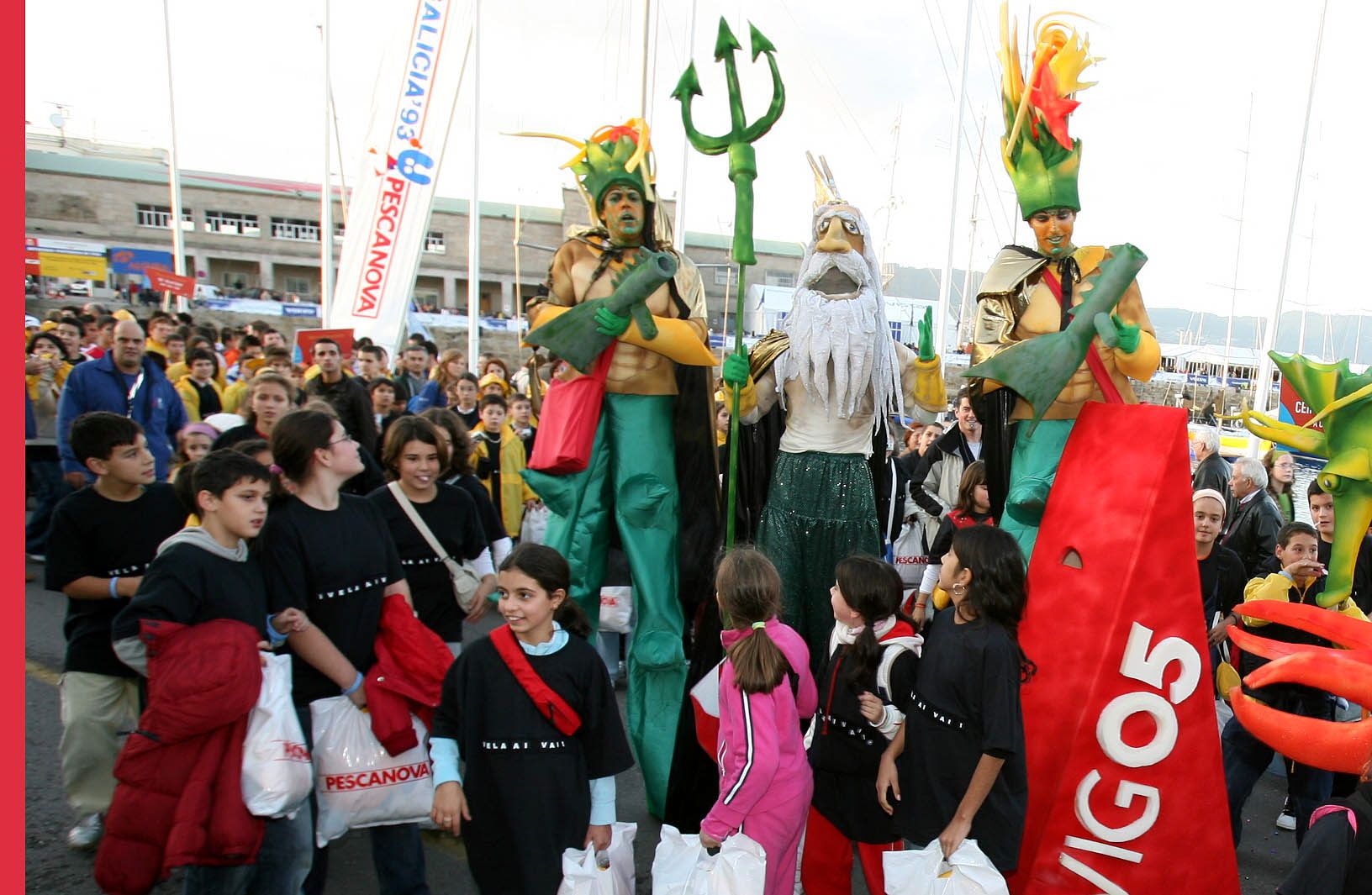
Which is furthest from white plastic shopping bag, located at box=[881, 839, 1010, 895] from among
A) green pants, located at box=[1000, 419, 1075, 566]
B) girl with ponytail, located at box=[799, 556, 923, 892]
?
green pants, located at box=[1000, 419, 1075, 566]

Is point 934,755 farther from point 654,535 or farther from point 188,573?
point 188,573

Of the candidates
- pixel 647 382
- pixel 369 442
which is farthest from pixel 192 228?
pixel 647 382

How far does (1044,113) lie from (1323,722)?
2.06 m

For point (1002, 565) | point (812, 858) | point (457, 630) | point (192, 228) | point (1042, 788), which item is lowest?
point (812, 858)

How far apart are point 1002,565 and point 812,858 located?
3.59 ft

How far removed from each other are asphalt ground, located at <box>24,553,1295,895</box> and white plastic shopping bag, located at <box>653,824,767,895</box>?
3.29 feet

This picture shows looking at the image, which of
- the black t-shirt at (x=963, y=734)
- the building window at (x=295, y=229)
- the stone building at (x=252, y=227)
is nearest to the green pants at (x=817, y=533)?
the black t-shirt at (x=963, y=734)

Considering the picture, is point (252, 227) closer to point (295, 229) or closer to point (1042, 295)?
point (295, 229)

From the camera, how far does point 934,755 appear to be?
7.46 feet

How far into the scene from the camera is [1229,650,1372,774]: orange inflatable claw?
6.39ft

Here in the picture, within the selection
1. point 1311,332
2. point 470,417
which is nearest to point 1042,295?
point 470,417

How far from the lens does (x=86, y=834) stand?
3127 millimetres

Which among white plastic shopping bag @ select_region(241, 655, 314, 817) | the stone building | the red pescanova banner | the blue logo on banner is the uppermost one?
the stone building

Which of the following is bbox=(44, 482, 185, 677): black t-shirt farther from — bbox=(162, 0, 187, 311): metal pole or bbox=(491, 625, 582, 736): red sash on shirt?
bbox=(162, 0, 187, 311): metal pole
